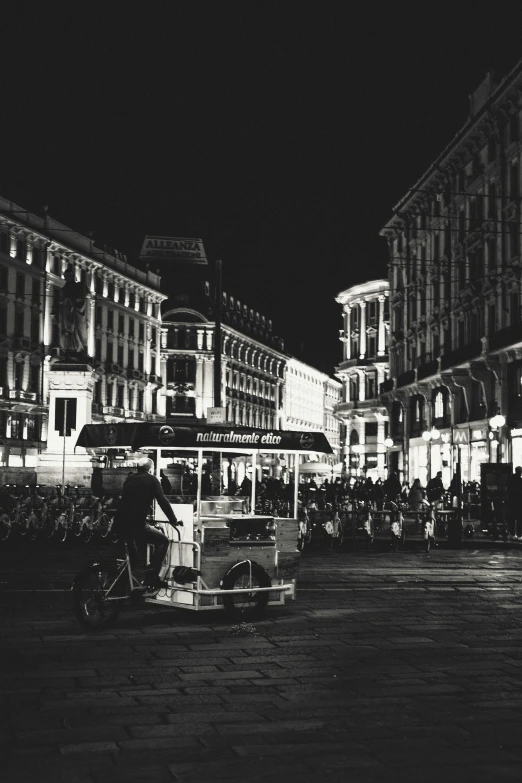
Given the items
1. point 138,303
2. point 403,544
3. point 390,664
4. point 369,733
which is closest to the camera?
point 369,733

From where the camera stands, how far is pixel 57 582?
15.8 meters

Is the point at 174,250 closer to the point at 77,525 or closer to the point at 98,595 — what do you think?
the point at 77,525

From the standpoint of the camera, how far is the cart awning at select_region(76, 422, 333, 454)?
43.4 ft

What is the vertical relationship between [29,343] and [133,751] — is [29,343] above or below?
above

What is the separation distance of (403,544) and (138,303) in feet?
228

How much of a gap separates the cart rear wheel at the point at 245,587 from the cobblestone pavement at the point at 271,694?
0.74ft

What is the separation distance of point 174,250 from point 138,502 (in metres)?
13.0

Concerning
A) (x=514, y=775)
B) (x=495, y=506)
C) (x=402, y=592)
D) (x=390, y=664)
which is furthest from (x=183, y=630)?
(x=495, y=506)

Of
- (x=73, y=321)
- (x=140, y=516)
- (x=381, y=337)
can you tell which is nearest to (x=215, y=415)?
(x=73, y=321)

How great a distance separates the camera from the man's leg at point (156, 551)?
1138 centimetres

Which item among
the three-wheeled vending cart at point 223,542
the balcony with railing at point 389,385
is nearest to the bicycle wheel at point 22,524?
the three-wheeled vending cart at point 223,542

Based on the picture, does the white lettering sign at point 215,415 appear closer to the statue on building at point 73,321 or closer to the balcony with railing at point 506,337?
the statue on building at point 73,321

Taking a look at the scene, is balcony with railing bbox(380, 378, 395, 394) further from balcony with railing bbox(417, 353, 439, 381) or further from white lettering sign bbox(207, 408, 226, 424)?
white lettering sign bbox(207, 408, 226, 424)

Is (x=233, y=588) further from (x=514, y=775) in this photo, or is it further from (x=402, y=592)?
(x=514, y=775)
